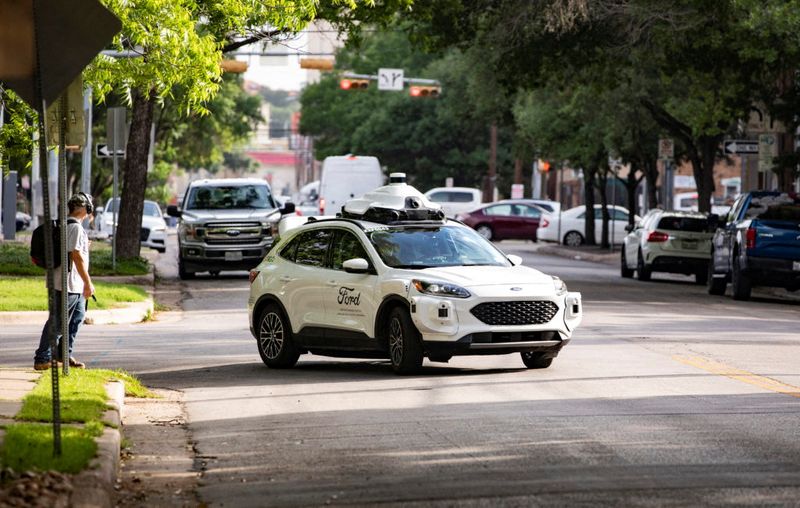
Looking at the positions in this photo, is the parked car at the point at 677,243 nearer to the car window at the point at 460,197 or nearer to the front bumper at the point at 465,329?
the front bumper at the point at 465,329

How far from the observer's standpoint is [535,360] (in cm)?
1573

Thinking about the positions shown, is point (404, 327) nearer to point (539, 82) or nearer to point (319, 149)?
point (539, 82)

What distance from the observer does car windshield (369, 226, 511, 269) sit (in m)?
15.7

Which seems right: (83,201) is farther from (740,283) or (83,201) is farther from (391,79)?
(391,79)

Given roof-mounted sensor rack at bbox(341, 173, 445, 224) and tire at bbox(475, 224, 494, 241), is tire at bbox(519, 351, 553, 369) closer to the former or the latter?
roof-mounted sensor rack at bbox(341, 173, 445, 224)

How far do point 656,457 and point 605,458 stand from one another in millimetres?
313

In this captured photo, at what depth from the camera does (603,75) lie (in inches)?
1460

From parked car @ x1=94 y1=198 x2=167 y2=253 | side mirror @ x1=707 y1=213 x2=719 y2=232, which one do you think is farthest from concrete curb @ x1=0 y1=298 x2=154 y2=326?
parked car @ x1=94 y1=198 x2=167 y2=253

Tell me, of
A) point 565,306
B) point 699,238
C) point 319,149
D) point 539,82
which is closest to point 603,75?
point 539,82

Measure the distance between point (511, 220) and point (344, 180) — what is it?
51.2 feet

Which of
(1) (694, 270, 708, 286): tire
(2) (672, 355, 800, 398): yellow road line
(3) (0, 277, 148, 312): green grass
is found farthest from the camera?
(1) (694, 270, 708, 286): tire

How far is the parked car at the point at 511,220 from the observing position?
62375 mm

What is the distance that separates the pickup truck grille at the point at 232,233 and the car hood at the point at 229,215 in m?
0.12

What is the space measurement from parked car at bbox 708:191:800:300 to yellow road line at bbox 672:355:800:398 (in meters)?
10.9
